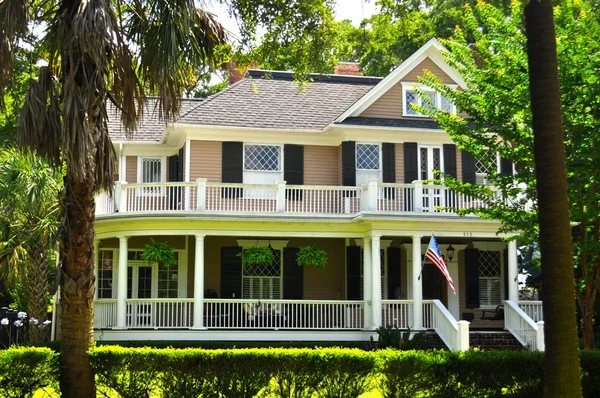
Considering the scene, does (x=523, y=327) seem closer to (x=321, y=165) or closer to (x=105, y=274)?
(x=321, y=165)

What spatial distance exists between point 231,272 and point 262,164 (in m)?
3.42

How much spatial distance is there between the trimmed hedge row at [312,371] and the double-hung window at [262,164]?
38.9ft

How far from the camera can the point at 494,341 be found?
21734mm

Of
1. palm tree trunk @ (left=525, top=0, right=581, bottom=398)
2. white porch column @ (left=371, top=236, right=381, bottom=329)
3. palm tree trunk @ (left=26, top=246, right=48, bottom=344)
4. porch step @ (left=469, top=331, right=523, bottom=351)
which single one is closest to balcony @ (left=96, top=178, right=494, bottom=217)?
white porch column @ (left=371, top=236, right=381, bottom=329)

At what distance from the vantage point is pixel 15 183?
22188 millimetres

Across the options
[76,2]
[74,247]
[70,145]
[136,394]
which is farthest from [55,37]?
[136,394]

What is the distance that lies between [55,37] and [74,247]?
11.4 ft

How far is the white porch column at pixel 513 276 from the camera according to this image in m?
22.5

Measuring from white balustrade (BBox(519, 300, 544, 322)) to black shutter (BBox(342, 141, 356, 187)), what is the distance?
5974 millimetres

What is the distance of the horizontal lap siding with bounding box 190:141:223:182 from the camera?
24172 mm

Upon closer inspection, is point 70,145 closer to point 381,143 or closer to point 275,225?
point 275,225

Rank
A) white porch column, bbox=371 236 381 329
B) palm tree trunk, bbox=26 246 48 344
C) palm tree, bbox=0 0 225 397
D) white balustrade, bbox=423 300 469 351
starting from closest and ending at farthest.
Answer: palm tree, bbox=0 0 225 397
white balustrade, bbox=423 300 469 351
white porch column, bbox=371 236 381 329
palm tree trunk, bbox=26 246 48 344

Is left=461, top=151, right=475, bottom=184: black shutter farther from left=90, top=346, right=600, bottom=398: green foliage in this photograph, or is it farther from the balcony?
left=90, top=346, right=600, bottom=398: green foliage

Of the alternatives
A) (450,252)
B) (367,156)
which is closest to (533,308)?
(450,252)
